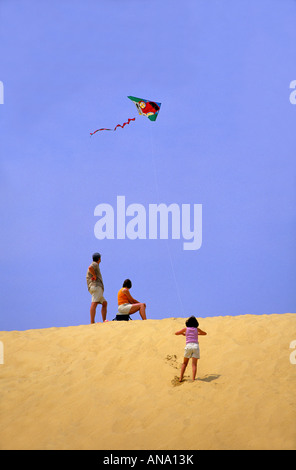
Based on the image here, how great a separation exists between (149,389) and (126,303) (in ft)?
10.4

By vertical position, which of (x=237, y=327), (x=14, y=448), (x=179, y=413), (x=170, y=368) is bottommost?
(x=14, y=448)

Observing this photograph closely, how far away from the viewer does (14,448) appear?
5551 mm

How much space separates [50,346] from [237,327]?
3410mm

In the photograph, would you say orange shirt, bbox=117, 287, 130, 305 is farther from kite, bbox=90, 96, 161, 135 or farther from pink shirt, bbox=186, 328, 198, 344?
kite, bbox=90, 96, 161, 135

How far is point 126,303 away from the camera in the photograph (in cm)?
956

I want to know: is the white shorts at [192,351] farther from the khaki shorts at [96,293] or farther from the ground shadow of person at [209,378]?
the khaki shorts at [96,293]

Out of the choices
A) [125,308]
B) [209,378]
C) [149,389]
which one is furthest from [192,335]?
[125,308]

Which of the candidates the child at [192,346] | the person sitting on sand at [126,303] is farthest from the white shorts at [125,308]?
the child at [192,346]

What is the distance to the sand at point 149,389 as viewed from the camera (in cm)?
548

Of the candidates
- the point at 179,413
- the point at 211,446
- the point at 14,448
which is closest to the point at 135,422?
the point at 179,413

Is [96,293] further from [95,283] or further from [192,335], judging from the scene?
[192,335]

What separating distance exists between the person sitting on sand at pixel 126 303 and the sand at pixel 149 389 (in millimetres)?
552
